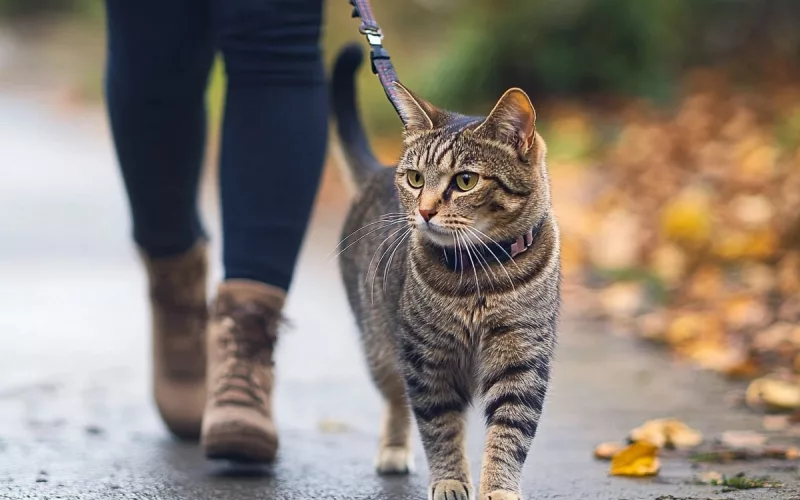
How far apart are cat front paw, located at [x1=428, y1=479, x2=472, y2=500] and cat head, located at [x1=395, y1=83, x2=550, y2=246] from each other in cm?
Result: 50

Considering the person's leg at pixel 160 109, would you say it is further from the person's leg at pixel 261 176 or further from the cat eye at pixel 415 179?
the cat eye at pixel 415 179

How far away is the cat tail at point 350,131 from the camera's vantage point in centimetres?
345

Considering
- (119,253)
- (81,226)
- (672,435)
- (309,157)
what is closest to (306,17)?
(309,157)

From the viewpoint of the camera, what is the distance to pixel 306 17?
285 cm

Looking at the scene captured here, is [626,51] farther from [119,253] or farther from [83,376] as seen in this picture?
[83,376]

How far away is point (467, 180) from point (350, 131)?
3.22 ft

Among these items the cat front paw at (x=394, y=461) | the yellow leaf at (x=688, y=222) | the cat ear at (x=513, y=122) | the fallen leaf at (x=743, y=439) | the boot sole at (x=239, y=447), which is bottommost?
the boot sole at (x=239, y=447)

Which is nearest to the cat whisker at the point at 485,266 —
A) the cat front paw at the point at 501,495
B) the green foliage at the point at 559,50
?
the cat front paw at the point at 501,495

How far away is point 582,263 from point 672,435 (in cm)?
305

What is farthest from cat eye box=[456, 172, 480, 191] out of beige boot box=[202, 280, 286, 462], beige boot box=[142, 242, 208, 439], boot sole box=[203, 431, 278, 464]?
beige boot box=[142, 242, 208, 439]

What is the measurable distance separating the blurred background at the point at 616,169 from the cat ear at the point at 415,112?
1118 mm

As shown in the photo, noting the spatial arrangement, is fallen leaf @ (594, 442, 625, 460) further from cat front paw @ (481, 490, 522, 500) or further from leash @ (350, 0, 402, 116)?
leash @ (350, 0, 402, 116)

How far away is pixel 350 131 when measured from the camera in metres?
3.47

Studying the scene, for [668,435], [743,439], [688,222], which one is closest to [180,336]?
[668,435]
